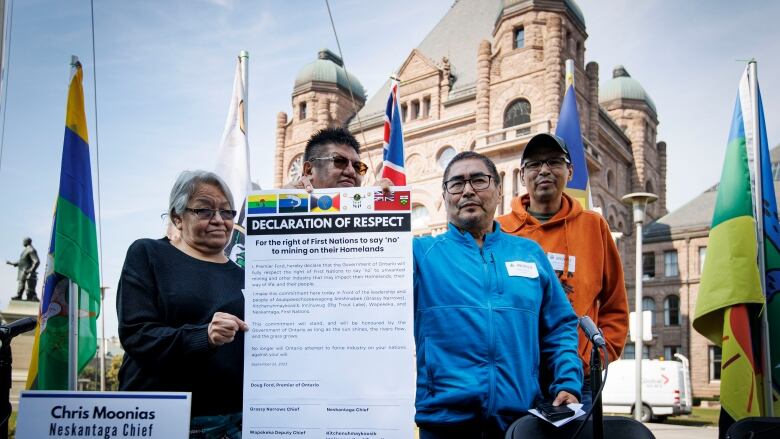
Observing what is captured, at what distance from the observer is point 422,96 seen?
128 feet

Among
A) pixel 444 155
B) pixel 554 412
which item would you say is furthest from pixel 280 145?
pixel 554 412

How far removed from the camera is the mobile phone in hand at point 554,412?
2576 millimetres

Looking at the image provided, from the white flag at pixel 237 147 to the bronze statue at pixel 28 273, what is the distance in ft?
42.2

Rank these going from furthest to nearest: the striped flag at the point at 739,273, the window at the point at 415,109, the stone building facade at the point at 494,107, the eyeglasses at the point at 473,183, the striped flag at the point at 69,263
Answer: the window at the point at 415,109 → the stone building facade at the point at 494,107 → the striped flag at the point at 69,263 → the striped flag at the point at 739,273 → the eyeglasses at the point at 473,183

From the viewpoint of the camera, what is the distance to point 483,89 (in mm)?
35219

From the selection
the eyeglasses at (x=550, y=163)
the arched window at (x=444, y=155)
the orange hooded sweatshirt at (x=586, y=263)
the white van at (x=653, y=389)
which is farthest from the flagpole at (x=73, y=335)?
the arched window at (x=444, y=155)

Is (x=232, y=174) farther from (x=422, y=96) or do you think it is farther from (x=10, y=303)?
(x=422, y=96)

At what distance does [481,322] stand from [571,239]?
129 centimetres

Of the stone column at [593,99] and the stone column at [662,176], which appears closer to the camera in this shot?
the stone column at [593,99]

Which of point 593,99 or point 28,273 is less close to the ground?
point 593,99

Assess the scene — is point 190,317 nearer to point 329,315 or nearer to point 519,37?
point 329,315

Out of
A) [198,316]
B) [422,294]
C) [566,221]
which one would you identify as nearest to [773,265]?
[566,221]

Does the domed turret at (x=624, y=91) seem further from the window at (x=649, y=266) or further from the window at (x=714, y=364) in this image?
the window at (x=714, y=364)

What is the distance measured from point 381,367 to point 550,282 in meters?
0.97
